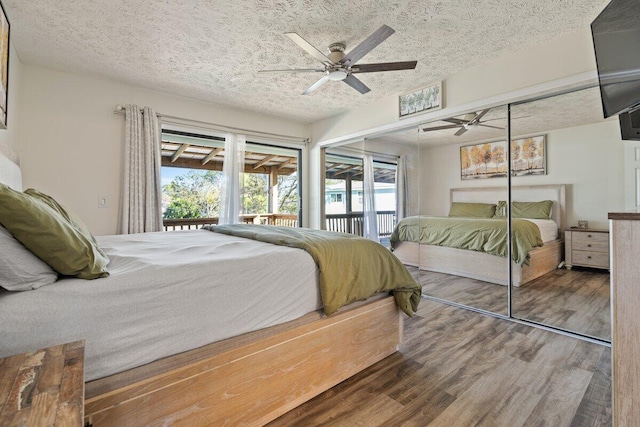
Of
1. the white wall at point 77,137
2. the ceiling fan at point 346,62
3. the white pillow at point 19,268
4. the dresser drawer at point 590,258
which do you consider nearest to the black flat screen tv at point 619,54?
the ceiling fan at point 346,62

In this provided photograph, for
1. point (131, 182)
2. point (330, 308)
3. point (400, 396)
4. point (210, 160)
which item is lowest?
point (400, 396)

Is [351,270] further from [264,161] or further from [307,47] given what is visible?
[264,161]

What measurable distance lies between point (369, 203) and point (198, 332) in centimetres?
347

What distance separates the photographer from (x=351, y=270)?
71.2 inches

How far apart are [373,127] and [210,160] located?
2.45 m

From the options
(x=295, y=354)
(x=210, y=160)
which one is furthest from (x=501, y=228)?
(x=210, y=160)

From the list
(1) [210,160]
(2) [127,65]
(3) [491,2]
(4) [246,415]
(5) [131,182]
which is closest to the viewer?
(4) [246,415]

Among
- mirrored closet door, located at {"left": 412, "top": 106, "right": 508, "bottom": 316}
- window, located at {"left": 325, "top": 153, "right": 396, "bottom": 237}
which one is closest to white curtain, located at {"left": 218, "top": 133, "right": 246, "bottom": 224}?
window, located at {"left": 325, "top": 153, "right": 396, "bottom": 237}

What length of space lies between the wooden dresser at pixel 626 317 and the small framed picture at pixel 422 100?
8.22ft

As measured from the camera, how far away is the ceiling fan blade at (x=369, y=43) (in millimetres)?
1954

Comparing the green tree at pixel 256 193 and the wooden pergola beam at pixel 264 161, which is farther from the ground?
the wooden pergola beam at pixel 264 161

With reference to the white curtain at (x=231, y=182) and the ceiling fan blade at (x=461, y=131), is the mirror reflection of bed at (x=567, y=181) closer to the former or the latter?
the ceiling fan blade at (x=461, y=131)

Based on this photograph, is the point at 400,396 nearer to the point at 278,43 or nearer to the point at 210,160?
the point at 278,43

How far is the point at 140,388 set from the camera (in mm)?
1095
